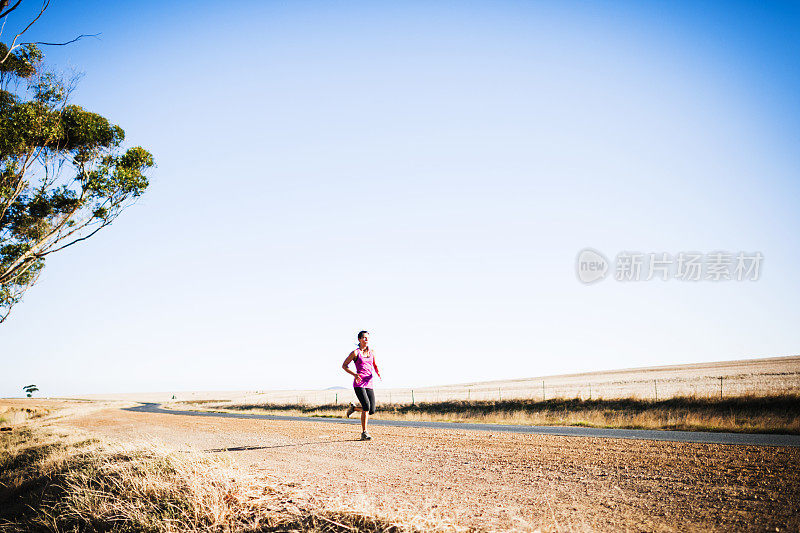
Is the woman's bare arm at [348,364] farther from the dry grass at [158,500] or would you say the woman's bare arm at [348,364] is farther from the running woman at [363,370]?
the dry grass at [158,500]

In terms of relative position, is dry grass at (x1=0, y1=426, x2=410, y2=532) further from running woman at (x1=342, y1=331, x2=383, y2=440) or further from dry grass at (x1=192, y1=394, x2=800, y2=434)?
dry grass at (x1=192, y1=394, x2=800, y2=434)

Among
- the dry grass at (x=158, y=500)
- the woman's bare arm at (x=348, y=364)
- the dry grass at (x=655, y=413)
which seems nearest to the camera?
the dry grass at (x=158, y=500)

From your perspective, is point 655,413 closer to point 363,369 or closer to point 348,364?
point 363,369

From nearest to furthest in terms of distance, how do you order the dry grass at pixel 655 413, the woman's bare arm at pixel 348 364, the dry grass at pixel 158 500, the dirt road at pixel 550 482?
the dirt road at pixel 550 482 < the dry grass at pixel 158 500 < the woman's bare arm at pixel 348 364 < the dry grass at pixel 655 413

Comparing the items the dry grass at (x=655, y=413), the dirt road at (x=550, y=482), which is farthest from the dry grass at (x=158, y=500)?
the dry grass at (x=655, y=413)

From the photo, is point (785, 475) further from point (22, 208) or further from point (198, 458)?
point (22, 208)

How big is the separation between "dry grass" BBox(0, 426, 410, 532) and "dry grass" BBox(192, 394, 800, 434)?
12472 mm

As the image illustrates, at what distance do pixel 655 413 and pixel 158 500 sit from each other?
71.8 feet

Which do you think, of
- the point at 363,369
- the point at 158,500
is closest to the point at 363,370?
the point at 363,369

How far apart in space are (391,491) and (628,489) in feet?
8.90


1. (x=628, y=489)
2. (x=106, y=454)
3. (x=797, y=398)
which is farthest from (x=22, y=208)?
(x=797, y=398)

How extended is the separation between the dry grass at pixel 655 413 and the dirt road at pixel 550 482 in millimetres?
6210

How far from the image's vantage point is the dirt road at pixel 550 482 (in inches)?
152

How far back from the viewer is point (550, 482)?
17.4 feet
